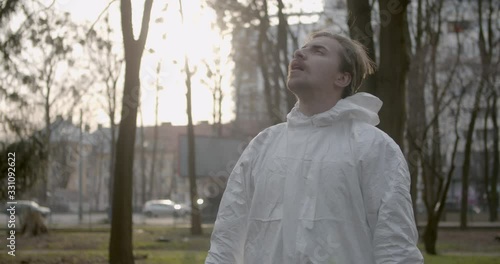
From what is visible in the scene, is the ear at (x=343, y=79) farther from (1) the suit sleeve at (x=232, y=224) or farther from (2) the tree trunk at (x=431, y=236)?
(2) the tree trunk at (x=431, y=236)

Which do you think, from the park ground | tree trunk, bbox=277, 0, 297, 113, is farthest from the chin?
tree trunk, bbox=277, 0, 297, 113

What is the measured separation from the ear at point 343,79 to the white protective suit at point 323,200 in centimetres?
11

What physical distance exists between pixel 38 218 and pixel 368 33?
742 inches

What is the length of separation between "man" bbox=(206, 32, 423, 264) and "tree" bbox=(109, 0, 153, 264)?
9.38 meters

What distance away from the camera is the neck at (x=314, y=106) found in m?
3.45

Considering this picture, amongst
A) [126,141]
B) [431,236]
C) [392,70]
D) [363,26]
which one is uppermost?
[363,26]

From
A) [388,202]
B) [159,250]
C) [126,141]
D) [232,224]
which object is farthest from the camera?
[159,250]

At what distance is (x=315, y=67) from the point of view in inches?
137

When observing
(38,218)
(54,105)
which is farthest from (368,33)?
(54,105)

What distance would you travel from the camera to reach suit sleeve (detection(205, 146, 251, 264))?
11.0 feet

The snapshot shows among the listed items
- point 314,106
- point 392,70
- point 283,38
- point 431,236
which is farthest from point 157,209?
point 314,106

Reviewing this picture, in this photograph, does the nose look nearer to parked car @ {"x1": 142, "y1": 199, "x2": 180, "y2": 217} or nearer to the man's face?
the man's face

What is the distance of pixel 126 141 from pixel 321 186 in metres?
9.96

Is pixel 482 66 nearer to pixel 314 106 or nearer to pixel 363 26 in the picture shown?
pixel 363 26
